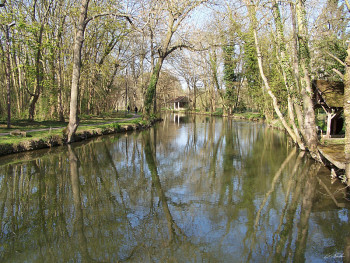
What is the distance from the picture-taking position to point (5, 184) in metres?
8.09

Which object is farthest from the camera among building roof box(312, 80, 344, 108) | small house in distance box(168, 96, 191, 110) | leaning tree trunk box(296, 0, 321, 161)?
small house in distance box(168, 96, 191, 110)

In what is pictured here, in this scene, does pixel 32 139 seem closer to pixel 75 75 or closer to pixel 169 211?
pixel 75 75

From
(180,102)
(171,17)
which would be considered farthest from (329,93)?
(180,102)

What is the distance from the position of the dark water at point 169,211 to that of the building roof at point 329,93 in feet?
13.3

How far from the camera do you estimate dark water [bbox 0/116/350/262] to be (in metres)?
4.66

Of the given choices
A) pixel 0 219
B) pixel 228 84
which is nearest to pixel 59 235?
pixel 0 219

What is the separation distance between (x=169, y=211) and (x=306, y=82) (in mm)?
9765

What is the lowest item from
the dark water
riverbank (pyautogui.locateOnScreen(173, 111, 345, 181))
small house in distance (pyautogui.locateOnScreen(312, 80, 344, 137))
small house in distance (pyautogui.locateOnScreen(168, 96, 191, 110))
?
the dark water

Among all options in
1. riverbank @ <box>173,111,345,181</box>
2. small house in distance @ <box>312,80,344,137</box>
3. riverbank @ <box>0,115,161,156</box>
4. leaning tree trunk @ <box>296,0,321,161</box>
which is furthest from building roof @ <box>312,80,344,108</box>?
riverbank @ <box>0,115,161,156</box>

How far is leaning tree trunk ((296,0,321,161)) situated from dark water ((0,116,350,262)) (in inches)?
57.8

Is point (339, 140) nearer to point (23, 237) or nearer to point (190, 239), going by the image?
point (190, 239)

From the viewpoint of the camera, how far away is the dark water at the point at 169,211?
4664mm

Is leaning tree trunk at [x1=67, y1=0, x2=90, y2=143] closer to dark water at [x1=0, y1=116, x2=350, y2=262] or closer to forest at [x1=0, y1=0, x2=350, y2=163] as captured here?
forest at [x1=0, y1=0, x2=350, y2=163]

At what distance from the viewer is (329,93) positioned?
45.7ft
